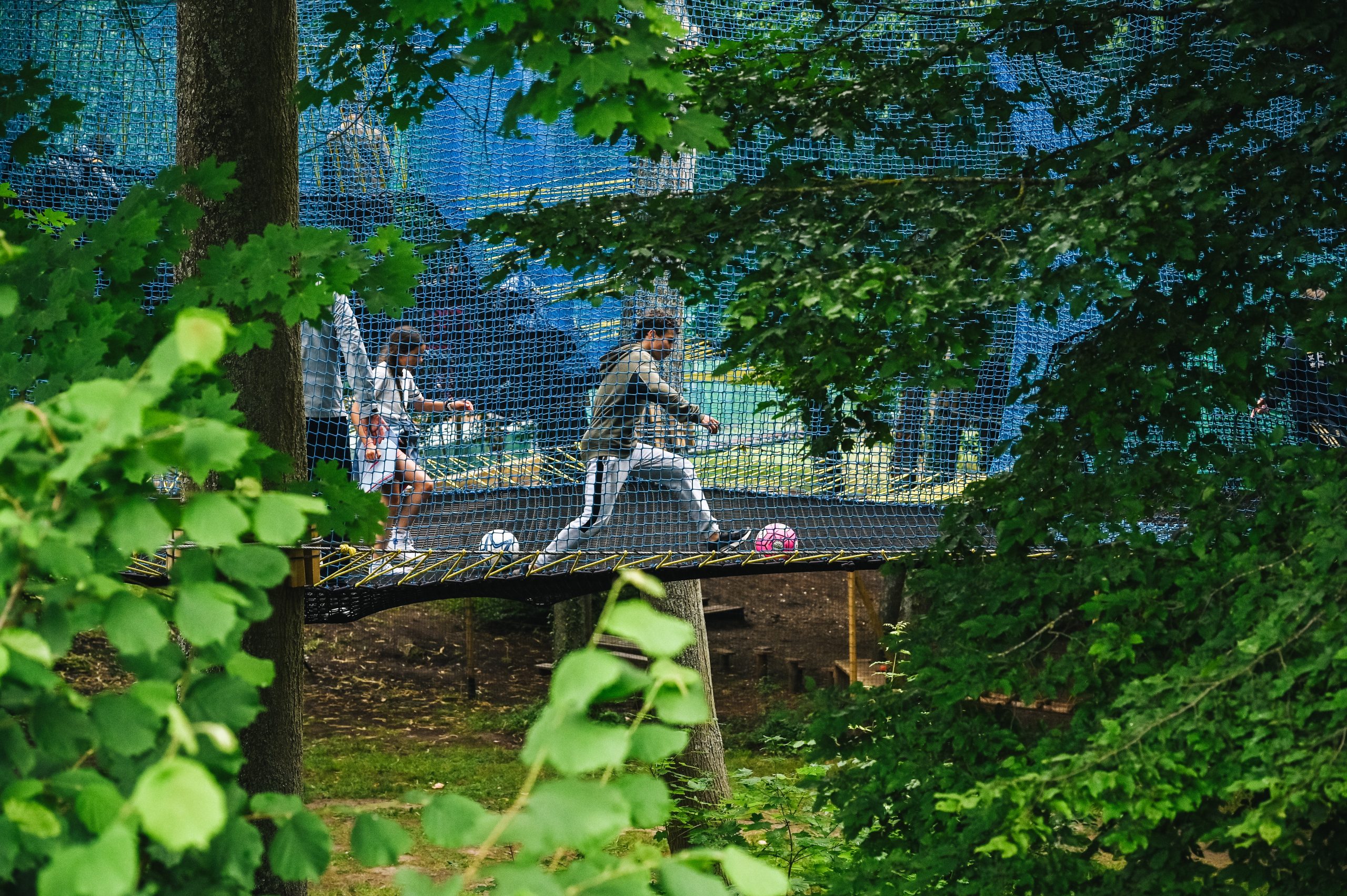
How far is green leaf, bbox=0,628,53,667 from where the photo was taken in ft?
3.16

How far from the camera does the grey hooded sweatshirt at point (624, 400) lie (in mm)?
4305

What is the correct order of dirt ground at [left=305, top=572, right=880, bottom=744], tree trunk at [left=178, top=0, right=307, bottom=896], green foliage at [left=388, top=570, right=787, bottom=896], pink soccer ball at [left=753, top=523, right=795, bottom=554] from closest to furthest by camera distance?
1. green foliage at [left=388, top=570, right=787, bottom=896]
2. tree trunk at [left=178, top=0, right=307, bottom=896]
3. pink soccer ball at [left=753, top=523, right=795, bottom=554]
4. dirt ground at [left=305, top=572, right=880, bottom=744]

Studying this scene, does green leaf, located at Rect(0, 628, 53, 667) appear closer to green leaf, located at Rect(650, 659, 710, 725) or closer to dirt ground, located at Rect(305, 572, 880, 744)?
green leaf, located at Rect(650, 659, 710, 725)

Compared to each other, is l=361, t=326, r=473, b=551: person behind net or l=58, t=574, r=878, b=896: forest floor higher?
l=361, t=326, r=473, b=551: person behind net

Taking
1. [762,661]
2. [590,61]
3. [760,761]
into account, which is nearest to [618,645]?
[760,761]

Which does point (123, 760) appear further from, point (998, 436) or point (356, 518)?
point (998, 436)

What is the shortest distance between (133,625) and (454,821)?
0.32 m

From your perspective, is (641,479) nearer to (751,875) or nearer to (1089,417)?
(1089,417)

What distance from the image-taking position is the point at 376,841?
3.92 feet

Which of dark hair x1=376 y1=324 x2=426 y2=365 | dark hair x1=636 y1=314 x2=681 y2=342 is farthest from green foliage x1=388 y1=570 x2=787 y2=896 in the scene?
dark hair x1=376 y1=324 x2=426 y2=365

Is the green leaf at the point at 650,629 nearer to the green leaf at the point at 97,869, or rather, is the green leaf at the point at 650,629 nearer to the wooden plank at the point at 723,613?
the green leaf at the point at 97,869

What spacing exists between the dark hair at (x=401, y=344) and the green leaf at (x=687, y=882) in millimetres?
3454

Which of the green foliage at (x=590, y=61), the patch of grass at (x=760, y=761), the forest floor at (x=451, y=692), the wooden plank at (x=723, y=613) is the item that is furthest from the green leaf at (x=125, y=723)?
the wooden plank at (x=723, y=613)

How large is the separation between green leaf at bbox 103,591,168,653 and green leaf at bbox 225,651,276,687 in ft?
0.34
